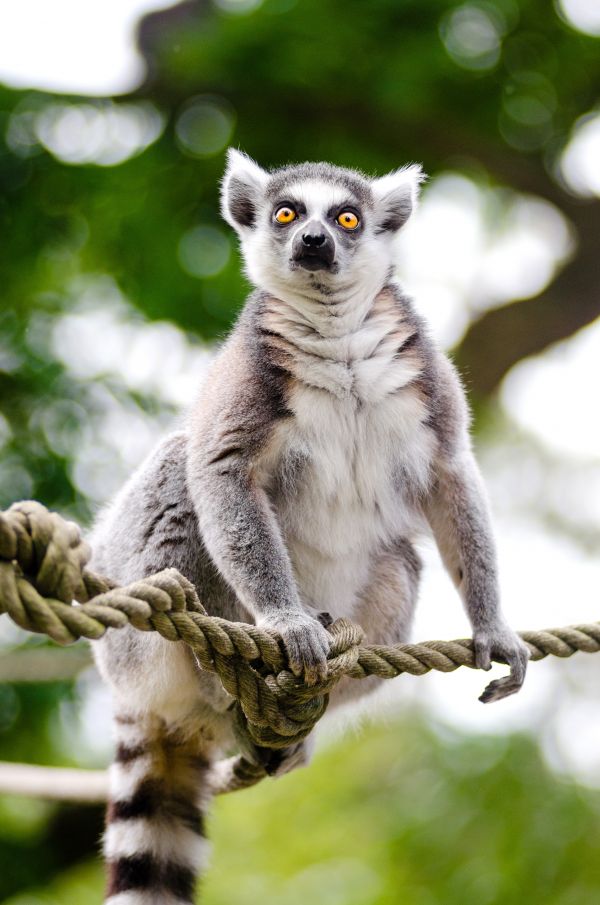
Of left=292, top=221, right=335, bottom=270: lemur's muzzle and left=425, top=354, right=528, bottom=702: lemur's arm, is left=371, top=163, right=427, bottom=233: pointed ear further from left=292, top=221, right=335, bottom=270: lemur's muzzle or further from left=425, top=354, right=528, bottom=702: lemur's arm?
left=425, top=354, right=528, bottom=702: lemur's arm

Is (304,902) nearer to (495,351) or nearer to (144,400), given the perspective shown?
(144,400)

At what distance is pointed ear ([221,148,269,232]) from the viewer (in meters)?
3.86

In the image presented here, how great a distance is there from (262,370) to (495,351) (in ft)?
15.2

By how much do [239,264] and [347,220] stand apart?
11.4 ft

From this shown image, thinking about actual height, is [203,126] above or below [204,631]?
above

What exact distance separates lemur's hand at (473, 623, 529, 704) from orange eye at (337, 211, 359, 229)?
4.81 feet

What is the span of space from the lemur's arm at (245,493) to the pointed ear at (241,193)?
0.94 metres

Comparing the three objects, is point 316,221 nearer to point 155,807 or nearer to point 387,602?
point 387,602

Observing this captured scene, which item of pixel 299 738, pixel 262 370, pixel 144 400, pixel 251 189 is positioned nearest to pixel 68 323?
pixel 144 400

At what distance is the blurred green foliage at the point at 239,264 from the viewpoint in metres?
6.38

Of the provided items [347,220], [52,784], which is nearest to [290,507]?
[347,220]

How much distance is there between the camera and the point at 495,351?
739cm

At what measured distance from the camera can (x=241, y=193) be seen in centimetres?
387

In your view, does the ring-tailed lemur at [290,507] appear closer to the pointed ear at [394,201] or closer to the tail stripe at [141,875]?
the tail stripe at [141,875]
